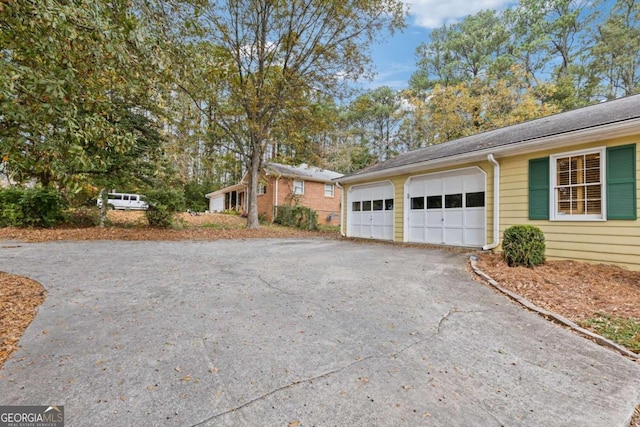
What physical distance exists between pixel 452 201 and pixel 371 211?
3.56 meters

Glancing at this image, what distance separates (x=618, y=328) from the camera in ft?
10.8

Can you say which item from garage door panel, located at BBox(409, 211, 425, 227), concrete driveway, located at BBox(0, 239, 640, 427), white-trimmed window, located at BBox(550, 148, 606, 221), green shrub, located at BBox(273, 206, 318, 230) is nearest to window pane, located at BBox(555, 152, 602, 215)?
white-trimmed window, located at BBox(550, 148, 606, 221)

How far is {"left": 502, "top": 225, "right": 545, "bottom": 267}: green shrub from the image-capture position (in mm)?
5902

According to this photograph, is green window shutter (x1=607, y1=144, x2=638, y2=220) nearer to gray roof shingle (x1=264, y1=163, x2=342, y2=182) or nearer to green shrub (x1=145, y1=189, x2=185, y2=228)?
green shrub (x1=145, y1=189, x2=185, y2=228)

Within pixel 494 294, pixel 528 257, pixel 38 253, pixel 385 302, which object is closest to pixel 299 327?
pixel 385 302

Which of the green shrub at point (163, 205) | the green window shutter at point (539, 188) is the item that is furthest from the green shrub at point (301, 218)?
the green window shutter at point (539, 188)

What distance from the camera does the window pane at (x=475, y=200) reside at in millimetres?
8211

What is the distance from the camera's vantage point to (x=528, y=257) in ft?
19.3

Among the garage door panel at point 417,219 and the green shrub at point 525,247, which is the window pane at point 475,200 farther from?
the green shrub at point 525,247

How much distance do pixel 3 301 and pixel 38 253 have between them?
427 cm

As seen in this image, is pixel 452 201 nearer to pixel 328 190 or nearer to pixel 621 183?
pixel 621 183

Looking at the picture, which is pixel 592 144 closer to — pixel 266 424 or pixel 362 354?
pixel 362 354

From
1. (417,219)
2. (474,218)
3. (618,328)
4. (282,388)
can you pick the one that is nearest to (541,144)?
(474,218)

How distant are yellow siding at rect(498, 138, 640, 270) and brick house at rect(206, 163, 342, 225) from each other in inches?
485
